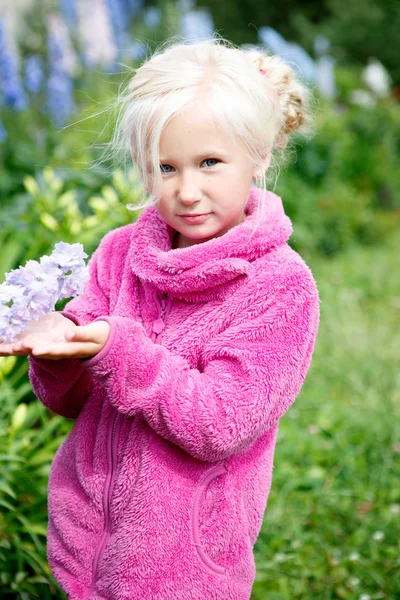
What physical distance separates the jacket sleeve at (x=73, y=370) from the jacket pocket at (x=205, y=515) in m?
0.33

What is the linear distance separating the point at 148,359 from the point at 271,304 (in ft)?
0.86

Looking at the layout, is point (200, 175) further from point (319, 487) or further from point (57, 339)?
point (319, 487)

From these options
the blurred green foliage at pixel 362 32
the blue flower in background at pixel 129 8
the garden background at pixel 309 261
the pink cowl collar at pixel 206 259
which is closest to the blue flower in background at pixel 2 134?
the garden background at pixel 309 261

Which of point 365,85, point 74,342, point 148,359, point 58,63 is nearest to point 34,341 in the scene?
point 74,342

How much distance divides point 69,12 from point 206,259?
20.6ft

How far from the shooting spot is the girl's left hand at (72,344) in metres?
1.23

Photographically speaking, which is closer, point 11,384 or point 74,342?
point 74,342

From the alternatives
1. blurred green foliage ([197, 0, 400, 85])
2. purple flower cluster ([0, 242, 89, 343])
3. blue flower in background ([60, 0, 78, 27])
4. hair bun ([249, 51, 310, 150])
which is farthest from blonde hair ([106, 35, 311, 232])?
blurred green foliage ([197, 0, 400, 85])

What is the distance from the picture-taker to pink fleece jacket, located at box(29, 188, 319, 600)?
1344 mm

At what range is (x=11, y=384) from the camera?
267cm

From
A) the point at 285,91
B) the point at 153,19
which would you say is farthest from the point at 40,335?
the point at 153,19

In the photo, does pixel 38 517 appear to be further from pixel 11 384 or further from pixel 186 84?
pixel 186 84

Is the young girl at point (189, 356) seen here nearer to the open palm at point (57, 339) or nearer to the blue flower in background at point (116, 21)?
the open palm at point (57, 339)

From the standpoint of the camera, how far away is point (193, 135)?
4.55ft
